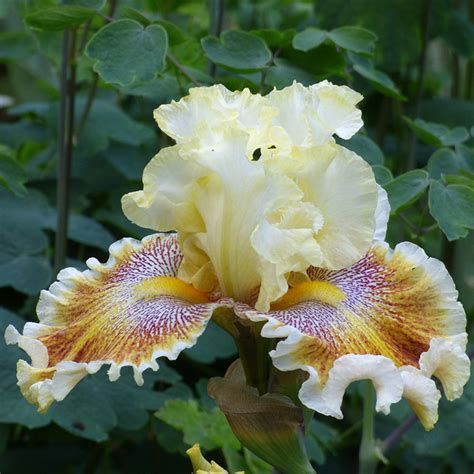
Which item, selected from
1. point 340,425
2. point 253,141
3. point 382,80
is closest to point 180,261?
point 253,141

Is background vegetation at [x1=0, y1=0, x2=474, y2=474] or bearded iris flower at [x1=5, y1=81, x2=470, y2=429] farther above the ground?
bearded iris flower at [x1=5, y1=81, x2=470, y2=429]

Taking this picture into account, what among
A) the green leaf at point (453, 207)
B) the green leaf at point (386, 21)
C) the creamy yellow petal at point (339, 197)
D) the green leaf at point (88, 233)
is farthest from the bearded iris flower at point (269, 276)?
the green leaf at point (386, 21)

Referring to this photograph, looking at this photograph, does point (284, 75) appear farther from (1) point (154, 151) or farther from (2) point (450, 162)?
(1) point (154, 151)

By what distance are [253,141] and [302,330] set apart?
163 millimetres

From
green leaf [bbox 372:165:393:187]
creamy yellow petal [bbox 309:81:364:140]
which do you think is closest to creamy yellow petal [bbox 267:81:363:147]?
creamy yellow petal [bbox 309:81:364:140]

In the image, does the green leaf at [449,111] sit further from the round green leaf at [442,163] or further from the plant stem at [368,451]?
the plant stem at [368,451]

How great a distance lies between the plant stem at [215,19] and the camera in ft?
4.32

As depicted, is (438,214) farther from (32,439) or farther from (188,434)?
(32,439)

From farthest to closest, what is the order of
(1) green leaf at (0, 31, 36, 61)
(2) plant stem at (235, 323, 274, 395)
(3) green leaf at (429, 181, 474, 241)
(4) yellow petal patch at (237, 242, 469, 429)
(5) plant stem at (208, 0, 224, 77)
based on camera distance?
1. (1) green leaf at (0, 31, 36, 61)
2. (5) plant stem at (208, 0, 224, 77)
3. (3) green leaf at (429, 181, 474, 241)
4. (2) plant stem at (235, 323, 274, 395)
5. (4) yellow petal patch at (237, 242, 469, 429)

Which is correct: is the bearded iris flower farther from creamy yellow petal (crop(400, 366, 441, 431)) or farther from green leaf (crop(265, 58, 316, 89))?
green leaf (crop(265, 58, 316, 89))

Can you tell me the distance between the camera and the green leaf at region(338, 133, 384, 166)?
3.55ft

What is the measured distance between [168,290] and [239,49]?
0.40 metres

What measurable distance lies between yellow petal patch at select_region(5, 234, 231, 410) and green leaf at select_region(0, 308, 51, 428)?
25 centimetres

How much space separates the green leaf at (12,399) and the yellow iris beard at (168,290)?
0.95 ft
